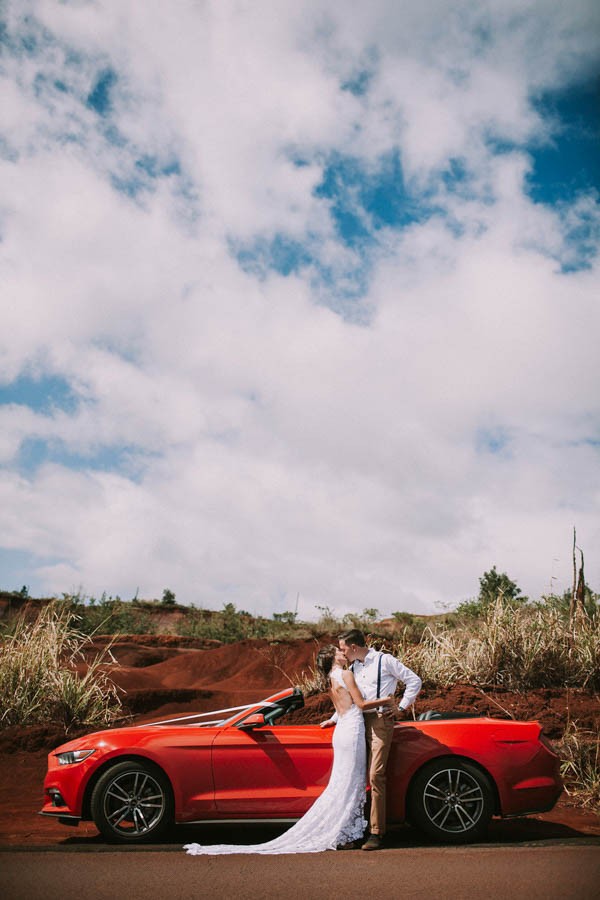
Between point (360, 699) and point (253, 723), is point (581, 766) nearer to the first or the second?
point (360, 699)

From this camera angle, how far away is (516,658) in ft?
37.4

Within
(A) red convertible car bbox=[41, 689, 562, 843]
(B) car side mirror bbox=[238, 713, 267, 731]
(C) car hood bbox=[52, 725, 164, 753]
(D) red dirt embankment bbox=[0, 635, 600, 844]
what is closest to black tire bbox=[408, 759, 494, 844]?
(A) red convertible car bbox=[41, 689, 562, 843]

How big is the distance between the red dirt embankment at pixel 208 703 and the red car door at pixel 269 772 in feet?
5.99

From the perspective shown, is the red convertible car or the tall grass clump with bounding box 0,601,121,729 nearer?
the red convertible car

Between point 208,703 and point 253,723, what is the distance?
9033mm

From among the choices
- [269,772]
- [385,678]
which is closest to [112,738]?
[269,772]

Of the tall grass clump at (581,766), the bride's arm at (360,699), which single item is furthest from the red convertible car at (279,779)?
the tall grass clump at (581,766)

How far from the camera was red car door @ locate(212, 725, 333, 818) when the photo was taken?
647 cm

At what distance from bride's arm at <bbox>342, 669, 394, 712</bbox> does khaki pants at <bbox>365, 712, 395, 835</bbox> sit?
12cm

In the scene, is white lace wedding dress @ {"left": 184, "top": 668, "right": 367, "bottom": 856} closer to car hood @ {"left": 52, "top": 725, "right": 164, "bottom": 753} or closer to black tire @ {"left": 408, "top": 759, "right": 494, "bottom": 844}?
black tire @ {"left": 408, "top": 759, "right": 494, "bottom": 844}

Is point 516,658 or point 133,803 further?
point 516,658

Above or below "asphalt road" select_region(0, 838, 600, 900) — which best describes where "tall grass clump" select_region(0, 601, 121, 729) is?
above

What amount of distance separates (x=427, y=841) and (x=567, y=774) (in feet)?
10.4

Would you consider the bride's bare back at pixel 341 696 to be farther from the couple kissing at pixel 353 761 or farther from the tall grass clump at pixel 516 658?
the tall grass clump at pixel 516 658
